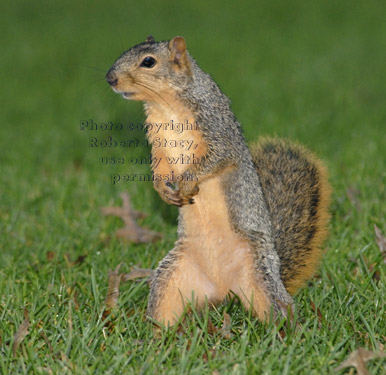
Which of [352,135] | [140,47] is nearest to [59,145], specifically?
[352,135]

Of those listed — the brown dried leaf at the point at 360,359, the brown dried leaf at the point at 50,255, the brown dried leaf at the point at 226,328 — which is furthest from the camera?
the brown dried leaf at the point at 50,255

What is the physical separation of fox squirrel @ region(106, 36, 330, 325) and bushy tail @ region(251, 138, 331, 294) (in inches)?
5.0

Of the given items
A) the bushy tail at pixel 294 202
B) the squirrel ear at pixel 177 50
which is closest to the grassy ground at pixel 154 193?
the bushy tail at pixel 294 202

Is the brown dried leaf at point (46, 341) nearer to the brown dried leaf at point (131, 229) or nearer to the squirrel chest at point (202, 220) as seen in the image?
the squirrel chest at point (202, 220)

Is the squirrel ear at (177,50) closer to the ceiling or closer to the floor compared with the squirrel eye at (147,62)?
closer to the ceiling

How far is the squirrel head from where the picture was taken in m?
3.21

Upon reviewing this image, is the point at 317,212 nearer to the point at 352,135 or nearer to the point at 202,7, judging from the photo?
the point at 352,135

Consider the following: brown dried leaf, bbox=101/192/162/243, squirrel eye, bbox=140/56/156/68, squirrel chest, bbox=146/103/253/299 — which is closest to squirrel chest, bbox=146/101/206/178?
squirrel chest, bbox=146/103/253/299

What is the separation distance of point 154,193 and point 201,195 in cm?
162

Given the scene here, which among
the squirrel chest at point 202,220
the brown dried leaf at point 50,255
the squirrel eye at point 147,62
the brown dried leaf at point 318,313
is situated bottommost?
the brown dried leaf at point 318,313

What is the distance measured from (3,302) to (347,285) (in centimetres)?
167

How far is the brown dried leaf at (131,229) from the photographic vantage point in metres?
4.24

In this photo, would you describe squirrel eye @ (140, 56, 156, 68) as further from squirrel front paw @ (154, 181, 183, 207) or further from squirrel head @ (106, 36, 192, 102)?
squirrel front paw @ (154, 181, 183, 207)

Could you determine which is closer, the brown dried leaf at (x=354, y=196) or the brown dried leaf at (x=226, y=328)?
the brown dried leaf at (x=226, y=328)
